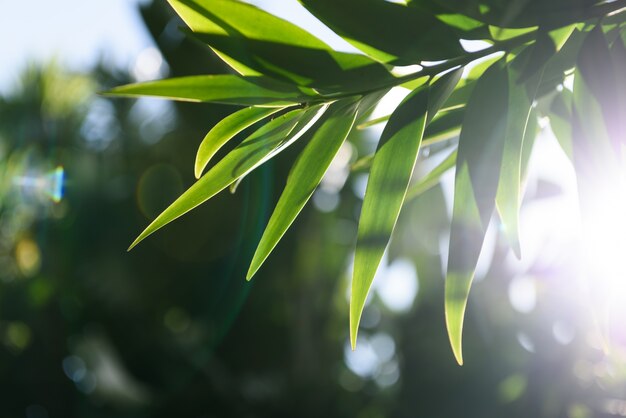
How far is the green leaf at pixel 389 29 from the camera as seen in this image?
0.35 metres

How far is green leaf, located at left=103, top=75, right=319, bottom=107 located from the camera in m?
0.34

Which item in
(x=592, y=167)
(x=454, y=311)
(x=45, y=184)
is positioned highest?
(x=45, y=184)

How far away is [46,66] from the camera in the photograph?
3.88 m

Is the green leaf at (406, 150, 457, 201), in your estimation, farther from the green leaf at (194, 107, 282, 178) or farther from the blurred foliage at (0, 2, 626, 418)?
the blurred foliage at (0, 2, 626, 418)

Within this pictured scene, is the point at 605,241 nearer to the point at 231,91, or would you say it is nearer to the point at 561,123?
the point at 561,123

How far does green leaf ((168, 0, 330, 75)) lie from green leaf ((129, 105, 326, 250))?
5cm

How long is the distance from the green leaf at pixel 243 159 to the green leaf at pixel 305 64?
0.09 feet

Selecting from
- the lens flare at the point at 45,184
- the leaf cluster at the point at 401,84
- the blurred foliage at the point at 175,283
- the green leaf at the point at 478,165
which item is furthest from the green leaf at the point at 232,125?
the lens flare at the point at 45,184

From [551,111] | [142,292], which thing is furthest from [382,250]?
[142,292]

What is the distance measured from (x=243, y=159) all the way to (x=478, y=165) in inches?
5.8

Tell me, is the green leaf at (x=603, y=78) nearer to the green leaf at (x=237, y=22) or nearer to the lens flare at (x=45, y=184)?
the green leaf at (x=237, y=22)

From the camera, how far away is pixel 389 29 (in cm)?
35

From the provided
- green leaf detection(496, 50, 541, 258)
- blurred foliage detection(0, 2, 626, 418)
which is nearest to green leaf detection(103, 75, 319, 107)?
green leaf detection(496, 50, 541, 258)

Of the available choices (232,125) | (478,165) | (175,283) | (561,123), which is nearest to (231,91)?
(232,125)
